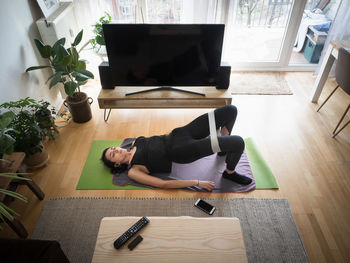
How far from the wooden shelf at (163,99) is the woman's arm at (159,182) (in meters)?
0.86

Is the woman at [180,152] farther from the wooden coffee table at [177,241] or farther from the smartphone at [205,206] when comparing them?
the wooden coffee table at [177,241]

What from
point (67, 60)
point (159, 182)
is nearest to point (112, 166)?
point (159, 182)

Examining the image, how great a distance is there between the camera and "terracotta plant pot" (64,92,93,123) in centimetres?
263

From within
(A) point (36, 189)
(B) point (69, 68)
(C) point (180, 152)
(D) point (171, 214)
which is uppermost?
(B) point (69, 68)

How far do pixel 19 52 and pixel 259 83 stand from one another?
2.81 meters

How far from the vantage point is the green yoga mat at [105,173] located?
2.12m

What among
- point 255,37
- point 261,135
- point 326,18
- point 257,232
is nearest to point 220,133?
Result: point 261,135

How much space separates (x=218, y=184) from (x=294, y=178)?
2.22 feet

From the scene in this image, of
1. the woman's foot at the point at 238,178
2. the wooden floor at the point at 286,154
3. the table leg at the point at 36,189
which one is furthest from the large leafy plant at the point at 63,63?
the woman's foot at the point at 238,178

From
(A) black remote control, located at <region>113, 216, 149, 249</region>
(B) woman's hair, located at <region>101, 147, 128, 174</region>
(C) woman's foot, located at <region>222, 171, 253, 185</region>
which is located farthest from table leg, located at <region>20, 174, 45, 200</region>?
(C) woman's foot, located at <region>222, 171, 253, 185</region>

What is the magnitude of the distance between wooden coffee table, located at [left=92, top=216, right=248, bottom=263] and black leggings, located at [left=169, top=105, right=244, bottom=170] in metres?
0.58

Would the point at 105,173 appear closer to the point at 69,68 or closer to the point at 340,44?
the point at 69,68

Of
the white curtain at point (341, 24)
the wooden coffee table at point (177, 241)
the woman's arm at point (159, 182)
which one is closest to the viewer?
the wooden coffee table at point (177, 241)

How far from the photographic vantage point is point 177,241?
1.37m
